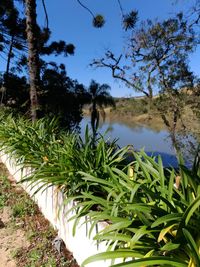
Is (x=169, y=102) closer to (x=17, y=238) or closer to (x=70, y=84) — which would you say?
(x=70, y=84)

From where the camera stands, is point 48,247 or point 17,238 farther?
point 17,238

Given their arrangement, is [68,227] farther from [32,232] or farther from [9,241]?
[9,241]

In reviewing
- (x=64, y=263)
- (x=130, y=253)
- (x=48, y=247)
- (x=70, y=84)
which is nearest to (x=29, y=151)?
(x=48, y=247)

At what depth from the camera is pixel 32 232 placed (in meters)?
3.03

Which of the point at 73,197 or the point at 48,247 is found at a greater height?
the point at 73,197

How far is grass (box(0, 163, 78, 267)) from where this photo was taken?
253cm

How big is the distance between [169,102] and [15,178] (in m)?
13.1

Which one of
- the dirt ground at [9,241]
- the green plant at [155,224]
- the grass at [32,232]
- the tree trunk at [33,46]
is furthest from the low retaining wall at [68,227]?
the tree trunk at [33,46]

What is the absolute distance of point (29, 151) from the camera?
3.92m

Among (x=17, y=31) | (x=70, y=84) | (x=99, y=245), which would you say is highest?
(x=17, y=31)

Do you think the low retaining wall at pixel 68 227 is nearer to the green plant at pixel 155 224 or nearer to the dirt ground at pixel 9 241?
the green plant at pixel 155 224

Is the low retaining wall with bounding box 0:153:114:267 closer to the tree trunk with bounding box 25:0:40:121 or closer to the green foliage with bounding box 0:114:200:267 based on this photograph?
the green foliage with bounding box 0:114:200:267

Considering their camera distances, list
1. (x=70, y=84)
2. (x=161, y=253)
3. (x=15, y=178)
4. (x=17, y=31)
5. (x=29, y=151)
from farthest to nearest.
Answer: (x=70, y=84), (x=17, y=31), (x=15, y=178), (x=29, y=151), (x=161, y=253)

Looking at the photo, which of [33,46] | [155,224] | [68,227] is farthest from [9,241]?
[33,46]
